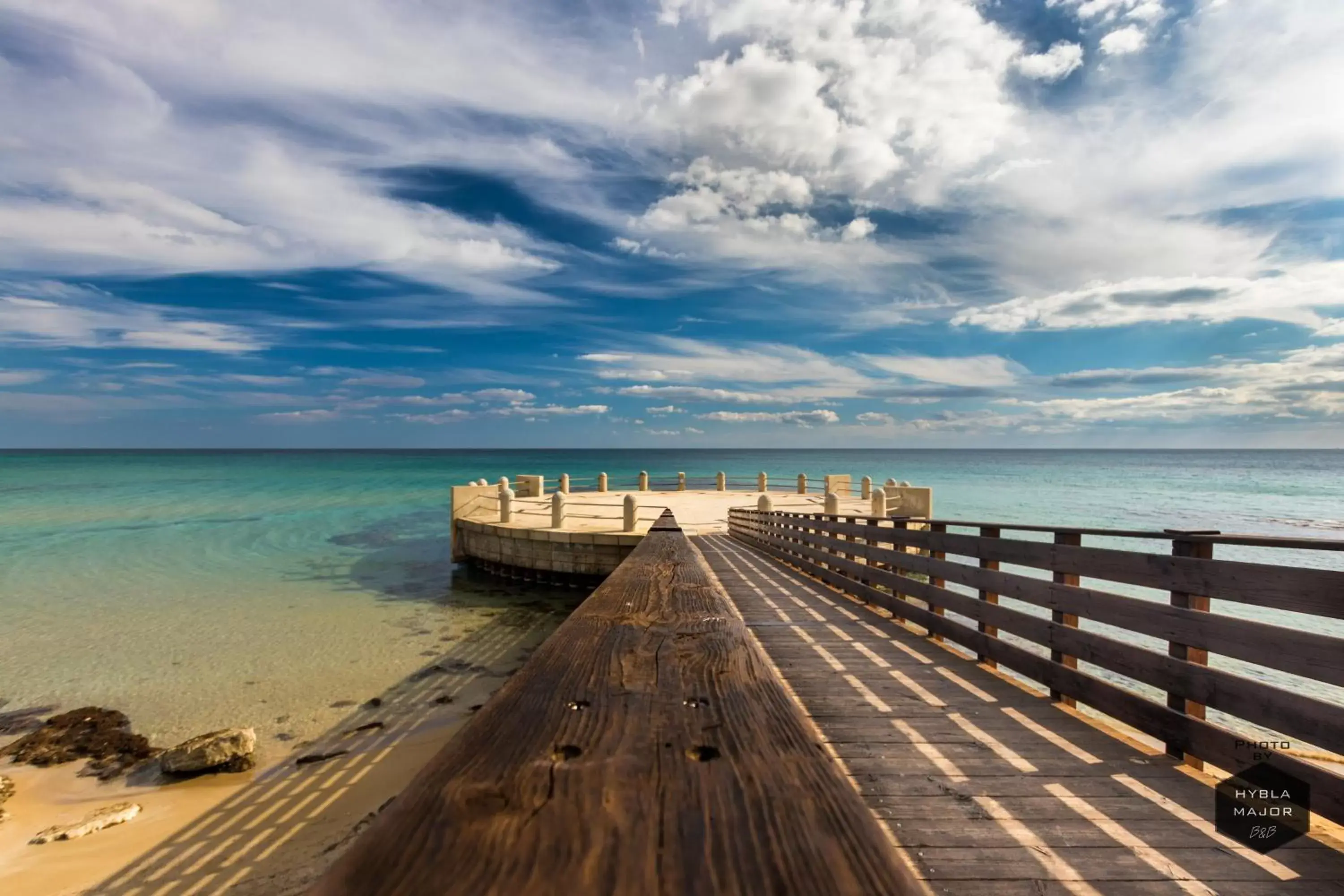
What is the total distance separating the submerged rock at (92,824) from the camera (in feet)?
20.1

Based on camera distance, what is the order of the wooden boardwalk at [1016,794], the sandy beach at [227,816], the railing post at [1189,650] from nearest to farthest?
the wooden boardwalk at [1016,794] < the railing post at [1189,650] < the sandy beach at [227,816]

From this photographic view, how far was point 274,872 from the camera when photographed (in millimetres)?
5641

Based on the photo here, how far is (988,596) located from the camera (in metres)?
5.70

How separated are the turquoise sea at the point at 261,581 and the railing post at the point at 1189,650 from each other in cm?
957

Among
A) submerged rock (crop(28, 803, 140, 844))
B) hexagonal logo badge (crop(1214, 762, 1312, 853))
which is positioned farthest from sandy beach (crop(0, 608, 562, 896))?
hexagonal logo badge (crop(1214, 762, 1312, 853))

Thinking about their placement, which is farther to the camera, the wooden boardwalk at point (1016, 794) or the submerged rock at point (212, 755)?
the submerged rock at point (212, 755)

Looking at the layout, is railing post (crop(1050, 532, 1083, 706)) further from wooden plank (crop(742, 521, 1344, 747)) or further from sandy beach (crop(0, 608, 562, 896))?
sandy beach (crop(0, 608, 562, 896))

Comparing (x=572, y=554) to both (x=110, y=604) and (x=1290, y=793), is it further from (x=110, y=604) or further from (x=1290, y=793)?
(x=1290, y=793)

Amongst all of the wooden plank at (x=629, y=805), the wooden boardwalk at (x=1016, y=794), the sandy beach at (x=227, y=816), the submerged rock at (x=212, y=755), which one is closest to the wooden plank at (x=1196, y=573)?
the wooden boardwalk at (x=1016, y=794)

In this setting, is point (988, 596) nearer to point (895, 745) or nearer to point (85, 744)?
point (895, 745)

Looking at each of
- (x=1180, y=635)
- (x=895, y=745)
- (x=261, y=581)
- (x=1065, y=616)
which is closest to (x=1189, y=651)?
(x=1180, y=635)

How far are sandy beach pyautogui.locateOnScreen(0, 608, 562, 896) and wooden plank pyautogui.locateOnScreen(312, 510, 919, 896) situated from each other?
20.0 feet

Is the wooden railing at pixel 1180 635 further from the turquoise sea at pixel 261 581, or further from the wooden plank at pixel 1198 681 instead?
the turquoise sea at pixel 261 581

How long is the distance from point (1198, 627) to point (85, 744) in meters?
11.9
